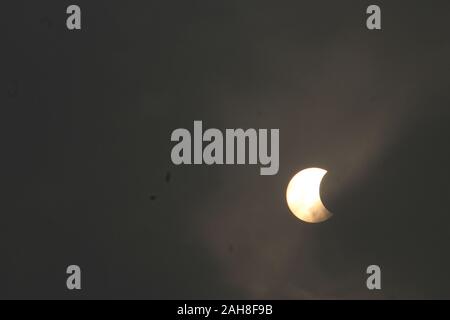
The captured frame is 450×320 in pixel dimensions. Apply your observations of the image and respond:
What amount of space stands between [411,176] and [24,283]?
36.0 inches

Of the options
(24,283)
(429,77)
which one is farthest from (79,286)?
(429,77)

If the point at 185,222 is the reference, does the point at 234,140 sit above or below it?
above

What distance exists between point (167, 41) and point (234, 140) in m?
0.27

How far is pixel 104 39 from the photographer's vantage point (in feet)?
4.31

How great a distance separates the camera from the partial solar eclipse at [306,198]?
1.29 m

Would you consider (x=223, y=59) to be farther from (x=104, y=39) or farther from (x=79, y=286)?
(x=79, y=286)

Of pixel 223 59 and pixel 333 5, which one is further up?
pixel 333 5

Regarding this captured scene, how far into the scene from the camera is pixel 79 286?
4.27 ft

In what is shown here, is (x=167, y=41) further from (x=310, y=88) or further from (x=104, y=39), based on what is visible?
(x=310, y=88)

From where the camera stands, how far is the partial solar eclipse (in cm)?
129

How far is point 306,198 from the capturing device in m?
1.29
